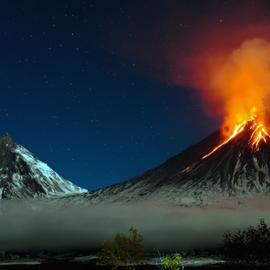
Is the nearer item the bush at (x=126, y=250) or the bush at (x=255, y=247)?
the bush at (x=126, y=250)

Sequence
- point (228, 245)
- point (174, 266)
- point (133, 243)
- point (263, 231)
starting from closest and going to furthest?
point (174, 266) < point (133, 243) < point (263, 231) < point (228, 245)

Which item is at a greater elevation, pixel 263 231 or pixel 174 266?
pixel 263 231

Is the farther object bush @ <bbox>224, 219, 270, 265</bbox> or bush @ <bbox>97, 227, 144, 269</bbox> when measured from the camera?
bush @ <bbox>224, 219, 270, 265</bbox>

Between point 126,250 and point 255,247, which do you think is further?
point 255,247

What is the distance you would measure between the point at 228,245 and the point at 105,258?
52497 millimetres

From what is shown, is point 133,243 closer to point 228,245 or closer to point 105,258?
point 105,258

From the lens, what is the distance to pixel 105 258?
140m

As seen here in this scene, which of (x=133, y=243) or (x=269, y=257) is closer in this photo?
(x=133, y=243)

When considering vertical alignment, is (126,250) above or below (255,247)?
below

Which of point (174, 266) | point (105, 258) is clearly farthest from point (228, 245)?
point (174, 266)

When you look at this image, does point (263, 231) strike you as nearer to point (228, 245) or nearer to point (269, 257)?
point (269, 257)

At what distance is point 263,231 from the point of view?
159500 mm

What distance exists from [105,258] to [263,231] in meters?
43.9

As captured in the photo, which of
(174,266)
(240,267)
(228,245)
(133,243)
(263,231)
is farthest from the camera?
(240,267)
